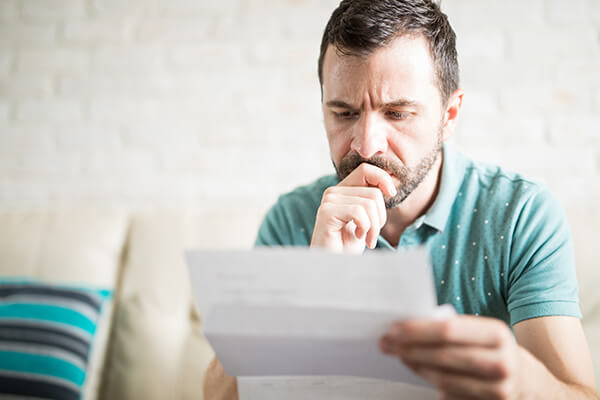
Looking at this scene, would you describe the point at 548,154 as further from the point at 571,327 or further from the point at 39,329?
the point at 39,329

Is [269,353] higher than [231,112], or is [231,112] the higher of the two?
[231,112]

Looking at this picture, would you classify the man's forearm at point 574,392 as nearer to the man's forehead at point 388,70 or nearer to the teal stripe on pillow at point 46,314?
the man's forehead at point 388,70

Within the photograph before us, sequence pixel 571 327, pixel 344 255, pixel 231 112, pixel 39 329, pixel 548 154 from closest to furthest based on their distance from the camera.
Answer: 1. pixel 344 255
2. pixel 571 327
3. pixel 39 329
4. pixel 548 154
5. pixel 231 112

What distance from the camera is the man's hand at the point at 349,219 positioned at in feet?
2.97

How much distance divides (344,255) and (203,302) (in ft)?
0.62

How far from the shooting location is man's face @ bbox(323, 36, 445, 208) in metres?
0.99

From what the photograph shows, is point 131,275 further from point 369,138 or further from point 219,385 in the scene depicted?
point 369,138

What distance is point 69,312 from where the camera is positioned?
1.49 m

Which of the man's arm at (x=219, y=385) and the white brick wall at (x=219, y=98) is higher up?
the white brick wall at (x=219, y=98)

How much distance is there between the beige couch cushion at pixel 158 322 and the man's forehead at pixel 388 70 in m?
0.82

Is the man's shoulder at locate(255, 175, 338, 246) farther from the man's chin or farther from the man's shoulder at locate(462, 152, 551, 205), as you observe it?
the man's shoulder at locate(462, 152, 551, 205)

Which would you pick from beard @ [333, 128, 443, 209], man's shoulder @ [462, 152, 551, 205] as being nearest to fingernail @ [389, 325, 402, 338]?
beard @ [333, 128, 443, 209]

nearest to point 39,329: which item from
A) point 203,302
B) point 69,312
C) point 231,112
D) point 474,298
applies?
point 69,312

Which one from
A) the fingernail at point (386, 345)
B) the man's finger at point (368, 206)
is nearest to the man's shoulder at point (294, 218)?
the man's finger at point (368, 206)
